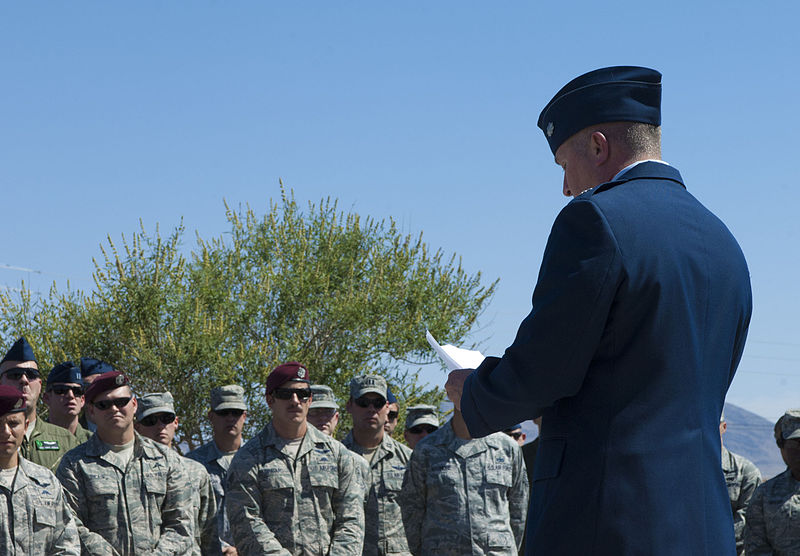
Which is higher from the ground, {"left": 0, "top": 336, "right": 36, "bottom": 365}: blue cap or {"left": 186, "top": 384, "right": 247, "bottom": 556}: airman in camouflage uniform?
{"left": 0, "top": 336, "right": 36, "bottom": 365}: blue cap

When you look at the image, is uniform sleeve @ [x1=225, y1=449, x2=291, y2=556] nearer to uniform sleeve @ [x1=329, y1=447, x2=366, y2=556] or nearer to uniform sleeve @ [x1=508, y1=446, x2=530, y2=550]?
uniform sleeve @ [x1=329, y1=447, x2=366, y2=556]

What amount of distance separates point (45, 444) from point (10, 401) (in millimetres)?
2066

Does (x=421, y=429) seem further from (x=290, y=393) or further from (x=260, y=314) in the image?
(x=260, y=314)

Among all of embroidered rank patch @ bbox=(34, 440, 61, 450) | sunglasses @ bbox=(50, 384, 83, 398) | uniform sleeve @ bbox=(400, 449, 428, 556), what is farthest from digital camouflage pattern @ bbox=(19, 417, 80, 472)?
uniform sleeve @ bbox=(400, 449, 428, 556)

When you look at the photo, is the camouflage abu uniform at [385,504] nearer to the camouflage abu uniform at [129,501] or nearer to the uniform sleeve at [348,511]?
the uniform sleeve at [348,511]

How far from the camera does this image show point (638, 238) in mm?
2398

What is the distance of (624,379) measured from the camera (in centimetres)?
238

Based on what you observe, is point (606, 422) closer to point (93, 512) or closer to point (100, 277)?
point (93, 512)

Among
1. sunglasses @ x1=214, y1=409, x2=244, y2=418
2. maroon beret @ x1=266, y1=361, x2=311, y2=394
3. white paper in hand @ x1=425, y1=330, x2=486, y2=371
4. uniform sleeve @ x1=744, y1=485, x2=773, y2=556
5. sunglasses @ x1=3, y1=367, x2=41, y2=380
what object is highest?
sunglasses @ x1=3, y1=367, x2=41, y2=380

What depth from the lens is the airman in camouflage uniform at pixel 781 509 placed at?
8.01 metres

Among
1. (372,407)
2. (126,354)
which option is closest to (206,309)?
(126,354)

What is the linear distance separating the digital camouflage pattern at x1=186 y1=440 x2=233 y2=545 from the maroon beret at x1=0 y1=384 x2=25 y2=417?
333cm

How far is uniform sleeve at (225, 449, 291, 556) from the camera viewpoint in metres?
7.16

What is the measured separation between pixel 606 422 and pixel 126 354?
29302 millimetres
